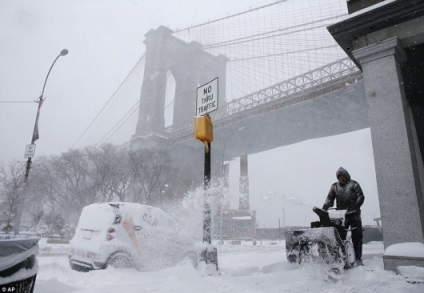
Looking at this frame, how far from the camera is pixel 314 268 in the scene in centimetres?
421

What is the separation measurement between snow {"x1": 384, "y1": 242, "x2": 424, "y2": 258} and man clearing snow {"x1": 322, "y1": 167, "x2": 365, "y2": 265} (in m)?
0.71

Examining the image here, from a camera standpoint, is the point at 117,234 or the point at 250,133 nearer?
the point at 117,234

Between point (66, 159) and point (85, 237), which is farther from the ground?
point (66, 159)

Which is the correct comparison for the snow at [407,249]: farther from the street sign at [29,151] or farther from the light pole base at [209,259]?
the street sign at [29,151]

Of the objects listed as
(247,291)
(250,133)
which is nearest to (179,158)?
(250,133)

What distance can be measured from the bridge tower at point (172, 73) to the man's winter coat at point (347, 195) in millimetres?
44078

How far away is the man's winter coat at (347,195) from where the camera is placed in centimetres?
497

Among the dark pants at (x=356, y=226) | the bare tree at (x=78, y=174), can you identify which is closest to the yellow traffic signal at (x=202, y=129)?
the dark pants at (x=356, y=226)

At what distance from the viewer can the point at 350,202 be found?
506 cm

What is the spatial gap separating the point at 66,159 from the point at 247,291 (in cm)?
3220

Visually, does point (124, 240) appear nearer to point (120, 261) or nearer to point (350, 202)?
point (120, 261)

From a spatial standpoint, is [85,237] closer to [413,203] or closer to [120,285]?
[120,285]

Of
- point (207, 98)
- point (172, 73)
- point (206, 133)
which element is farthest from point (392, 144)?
point (172, 73)

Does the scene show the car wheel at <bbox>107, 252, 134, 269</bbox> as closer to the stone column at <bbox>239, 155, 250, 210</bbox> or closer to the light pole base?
the light pole base
